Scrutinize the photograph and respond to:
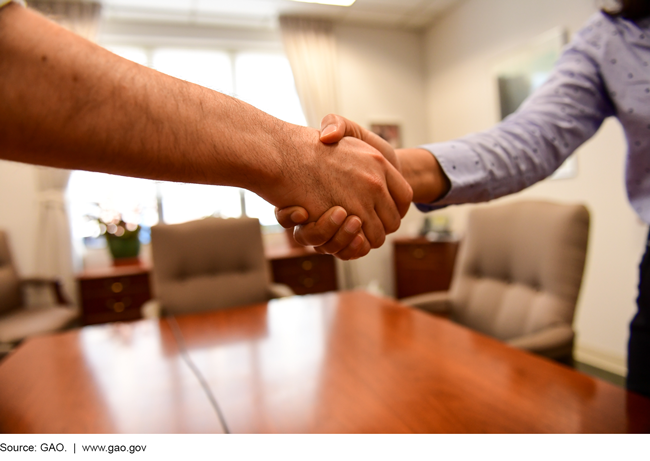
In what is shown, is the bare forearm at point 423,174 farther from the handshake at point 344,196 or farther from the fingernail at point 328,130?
the fingernail at point 328,130

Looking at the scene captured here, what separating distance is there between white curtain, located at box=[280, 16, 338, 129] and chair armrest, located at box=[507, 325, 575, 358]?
1.15m

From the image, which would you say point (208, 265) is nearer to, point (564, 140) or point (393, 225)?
point (393, 225)

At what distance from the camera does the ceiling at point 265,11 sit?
1.43 meters

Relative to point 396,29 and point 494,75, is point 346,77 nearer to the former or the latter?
point 396,29

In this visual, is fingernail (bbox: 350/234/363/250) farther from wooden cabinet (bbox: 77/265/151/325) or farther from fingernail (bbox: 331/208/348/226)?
wooden cabinet (bbox: 77/265/151/325)

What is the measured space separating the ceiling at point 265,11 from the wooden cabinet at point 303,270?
1708 mm

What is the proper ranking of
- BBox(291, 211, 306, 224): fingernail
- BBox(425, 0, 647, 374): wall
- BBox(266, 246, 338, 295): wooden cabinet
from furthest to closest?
BBox(266, 246, 338, 295): wooden cabinet, BBox(425, 0, 647, 374): wall, BBox(291, 211, 306, 224): fingernail

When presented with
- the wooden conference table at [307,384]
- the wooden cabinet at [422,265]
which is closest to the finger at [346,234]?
the wooden conference table at [307,384]

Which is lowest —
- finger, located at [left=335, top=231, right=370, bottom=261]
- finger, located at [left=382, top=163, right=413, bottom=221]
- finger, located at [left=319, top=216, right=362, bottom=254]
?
finger, located at [left=335, top=231, right=370, bottom=261]

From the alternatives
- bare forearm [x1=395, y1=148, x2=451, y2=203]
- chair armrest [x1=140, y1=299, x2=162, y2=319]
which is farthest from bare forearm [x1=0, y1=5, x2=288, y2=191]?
chair armrest [x1=140, y1=299, x2=162, y2=319]

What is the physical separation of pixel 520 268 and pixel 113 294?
271cm

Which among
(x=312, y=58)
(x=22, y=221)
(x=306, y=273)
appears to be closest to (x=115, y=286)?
(x=22, y=221)

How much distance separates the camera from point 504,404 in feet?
2.37

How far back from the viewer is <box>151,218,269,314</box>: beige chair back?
1.87 m
